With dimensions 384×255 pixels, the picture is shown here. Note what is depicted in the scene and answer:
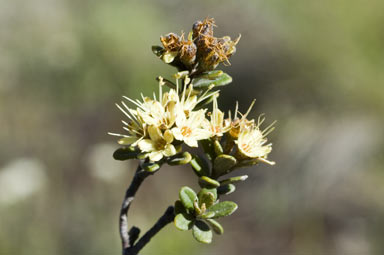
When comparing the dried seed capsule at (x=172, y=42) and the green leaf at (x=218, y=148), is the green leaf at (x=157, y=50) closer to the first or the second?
the dried seed capsule at (x=172, y=42)

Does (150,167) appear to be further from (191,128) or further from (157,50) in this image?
(157,50)

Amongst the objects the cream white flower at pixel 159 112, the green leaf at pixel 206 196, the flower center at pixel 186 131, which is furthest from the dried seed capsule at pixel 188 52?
the green leaf at pixel 206 196

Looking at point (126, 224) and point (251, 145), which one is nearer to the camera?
point (126, 224)

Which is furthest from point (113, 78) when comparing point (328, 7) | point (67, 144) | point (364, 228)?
point (328, 7)

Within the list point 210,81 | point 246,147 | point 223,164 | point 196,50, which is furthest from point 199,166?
point 196,50

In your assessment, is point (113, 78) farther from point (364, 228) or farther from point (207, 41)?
point (207, 41)

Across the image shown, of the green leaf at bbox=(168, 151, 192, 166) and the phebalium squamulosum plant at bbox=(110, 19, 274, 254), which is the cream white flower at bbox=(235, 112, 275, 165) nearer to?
the phebalium squamulosum plant at bbox=(110, 19, 274, 254)
